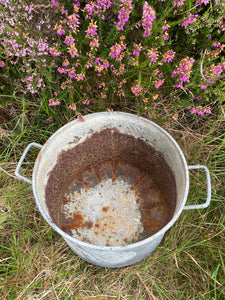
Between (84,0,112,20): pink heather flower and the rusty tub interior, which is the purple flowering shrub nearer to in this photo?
(84,0,112,20): pink heather flower

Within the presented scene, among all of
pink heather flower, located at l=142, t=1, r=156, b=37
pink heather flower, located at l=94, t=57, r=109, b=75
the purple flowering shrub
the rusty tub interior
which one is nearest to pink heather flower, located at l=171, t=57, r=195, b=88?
the purple flowering shrub

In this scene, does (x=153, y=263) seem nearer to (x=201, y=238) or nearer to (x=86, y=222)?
(x=201, y=238)

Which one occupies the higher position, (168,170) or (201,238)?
(168,170)

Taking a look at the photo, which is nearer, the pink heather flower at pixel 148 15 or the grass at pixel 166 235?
the pink heather flower at pixel 148 15

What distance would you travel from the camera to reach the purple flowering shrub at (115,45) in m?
1.19

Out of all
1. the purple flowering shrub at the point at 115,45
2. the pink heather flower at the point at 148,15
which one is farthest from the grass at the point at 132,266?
the pink heather flower at the point at 148,15

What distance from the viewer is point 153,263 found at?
62.2 inches

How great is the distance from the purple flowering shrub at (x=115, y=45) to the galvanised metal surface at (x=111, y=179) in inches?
7.6

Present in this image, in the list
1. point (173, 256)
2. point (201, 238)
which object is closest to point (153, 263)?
point (173, 256)

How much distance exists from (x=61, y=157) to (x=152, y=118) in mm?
689

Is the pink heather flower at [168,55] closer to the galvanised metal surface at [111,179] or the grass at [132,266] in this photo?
the galvanised metal surface at [111,179]

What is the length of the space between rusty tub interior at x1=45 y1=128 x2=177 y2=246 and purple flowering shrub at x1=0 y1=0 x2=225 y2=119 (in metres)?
0.31

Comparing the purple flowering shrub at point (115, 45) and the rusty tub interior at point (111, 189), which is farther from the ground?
the purple flowering shrub at point (115, 45)

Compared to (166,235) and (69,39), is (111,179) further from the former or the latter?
(69,39)
